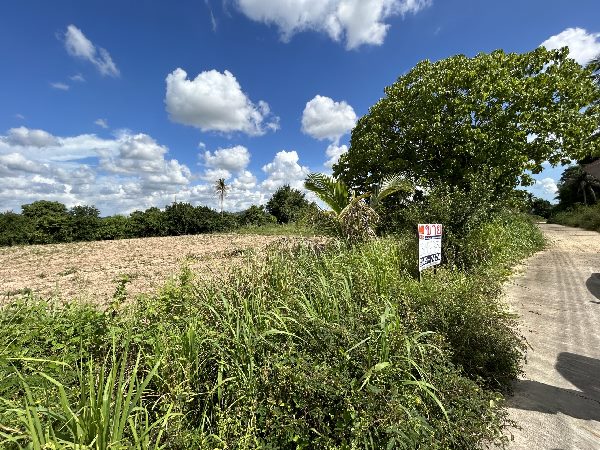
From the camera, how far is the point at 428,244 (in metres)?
4.62

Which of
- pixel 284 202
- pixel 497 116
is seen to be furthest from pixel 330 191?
pixel 284 202

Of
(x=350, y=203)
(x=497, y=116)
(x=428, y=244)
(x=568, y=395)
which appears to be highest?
(x=497, y=116)

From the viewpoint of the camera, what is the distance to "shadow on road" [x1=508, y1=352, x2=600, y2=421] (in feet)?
7.88

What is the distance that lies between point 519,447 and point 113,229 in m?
31.1

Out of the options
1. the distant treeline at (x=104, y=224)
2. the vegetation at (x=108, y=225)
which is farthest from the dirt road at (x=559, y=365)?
the vegetation at (x=108, y=225)

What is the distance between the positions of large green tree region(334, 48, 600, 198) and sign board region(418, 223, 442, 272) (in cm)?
517

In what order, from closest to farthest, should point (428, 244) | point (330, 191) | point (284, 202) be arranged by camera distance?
point (428, 244) → point (330, 191) → point (284, 202)

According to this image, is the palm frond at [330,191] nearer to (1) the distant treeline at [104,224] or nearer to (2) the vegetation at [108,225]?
(1) the distant treeline at [104,224]

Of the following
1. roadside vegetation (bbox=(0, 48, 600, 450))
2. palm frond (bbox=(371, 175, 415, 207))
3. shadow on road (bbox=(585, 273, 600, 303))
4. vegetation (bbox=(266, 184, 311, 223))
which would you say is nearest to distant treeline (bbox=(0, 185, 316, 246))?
vegetation (bbox=(266, 184, 311, 223))

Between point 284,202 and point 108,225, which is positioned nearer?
point 108,225

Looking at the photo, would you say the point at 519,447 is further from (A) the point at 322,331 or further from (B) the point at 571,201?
(B) the point at 571,201

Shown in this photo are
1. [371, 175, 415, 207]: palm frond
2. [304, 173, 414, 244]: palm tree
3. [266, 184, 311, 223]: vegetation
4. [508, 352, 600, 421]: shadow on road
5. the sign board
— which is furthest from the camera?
[266, 184, 311, 223]: vegetation

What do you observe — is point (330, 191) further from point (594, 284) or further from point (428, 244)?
point (594, 284)

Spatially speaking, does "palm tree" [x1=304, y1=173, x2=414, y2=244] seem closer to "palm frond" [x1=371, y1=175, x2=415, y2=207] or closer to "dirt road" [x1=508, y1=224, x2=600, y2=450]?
"palm frond" [x1=371, y1=175, x2=415, y2=207]
